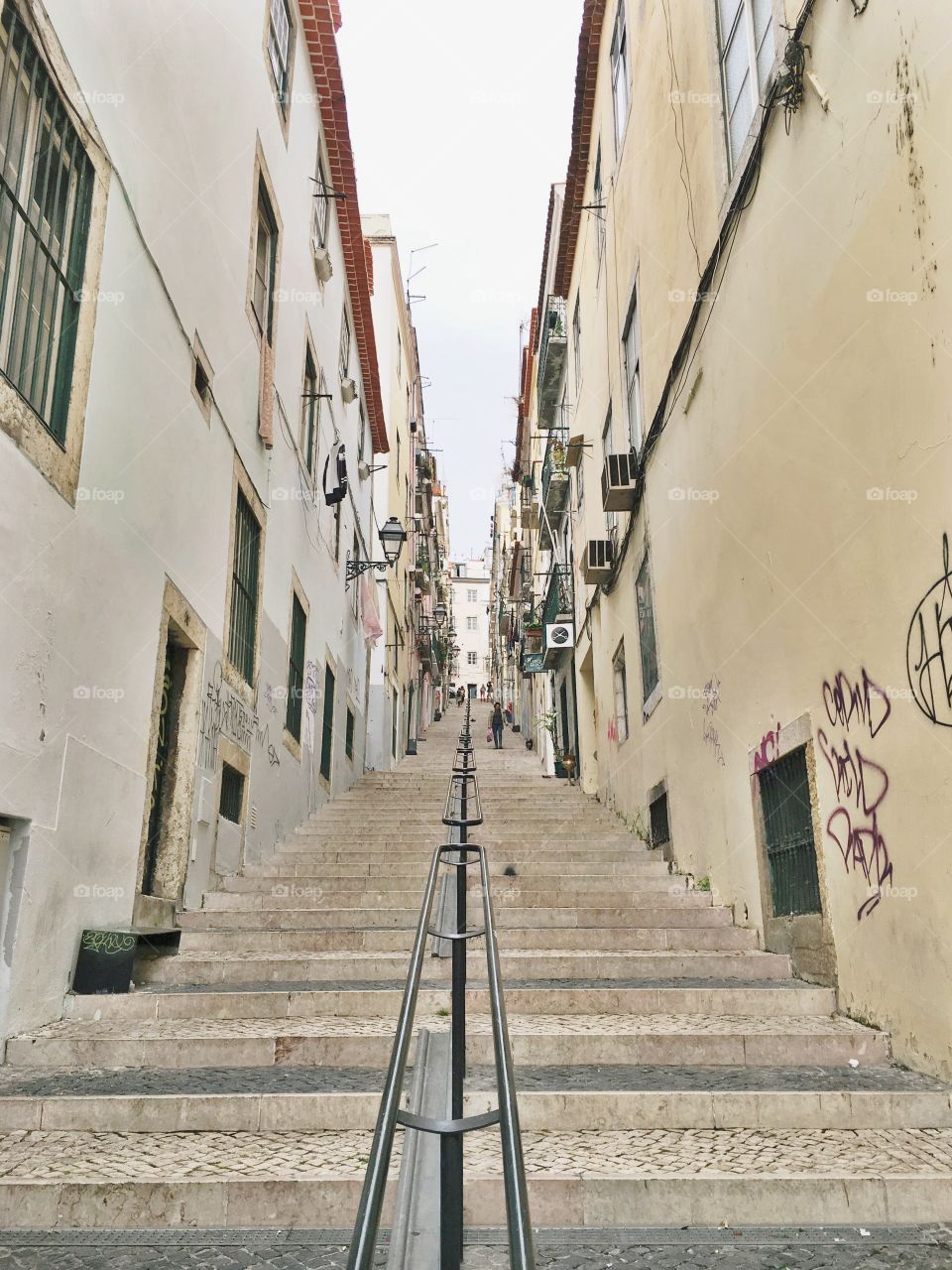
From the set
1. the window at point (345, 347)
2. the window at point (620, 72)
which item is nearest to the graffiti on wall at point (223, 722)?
the window at point (345, 347)

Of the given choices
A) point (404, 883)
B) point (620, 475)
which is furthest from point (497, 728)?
point (404, 883)

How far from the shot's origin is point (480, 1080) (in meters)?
3.71

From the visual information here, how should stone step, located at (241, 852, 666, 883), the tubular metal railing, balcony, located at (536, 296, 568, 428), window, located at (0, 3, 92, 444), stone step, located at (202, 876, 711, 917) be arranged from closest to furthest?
1. the tubular metal railing
2. window, located at (0, 3, 92, 444)
3. stone step, located at (202, 876, 711, 917)
4. stone step, located at (241, 852, 666, 883)
5. balcony, located at (536, 296, 568, 428)

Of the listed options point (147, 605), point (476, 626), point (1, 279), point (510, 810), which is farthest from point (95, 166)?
point (476, 626)

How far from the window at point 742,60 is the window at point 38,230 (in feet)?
13.7

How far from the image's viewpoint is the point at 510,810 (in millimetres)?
11352

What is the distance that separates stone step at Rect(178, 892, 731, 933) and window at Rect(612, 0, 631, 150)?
9.02 m

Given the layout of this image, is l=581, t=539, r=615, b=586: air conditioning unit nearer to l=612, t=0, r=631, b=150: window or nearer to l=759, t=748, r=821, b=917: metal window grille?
l=612, t=0, r=631, b=150: window

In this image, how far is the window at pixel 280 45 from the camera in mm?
9648

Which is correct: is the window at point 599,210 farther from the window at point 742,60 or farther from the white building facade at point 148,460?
the window at point 742,60

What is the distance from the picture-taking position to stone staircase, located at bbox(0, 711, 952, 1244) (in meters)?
2.84

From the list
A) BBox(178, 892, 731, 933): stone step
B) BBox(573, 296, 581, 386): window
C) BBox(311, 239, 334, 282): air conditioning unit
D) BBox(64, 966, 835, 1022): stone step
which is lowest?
BBox(64, 966, 835, 1022): stone step

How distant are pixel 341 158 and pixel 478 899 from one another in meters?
10.9

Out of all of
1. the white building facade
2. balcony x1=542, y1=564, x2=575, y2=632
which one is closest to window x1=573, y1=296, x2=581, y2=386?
balcony x1=542, y1=564, x2=575, y2=632
